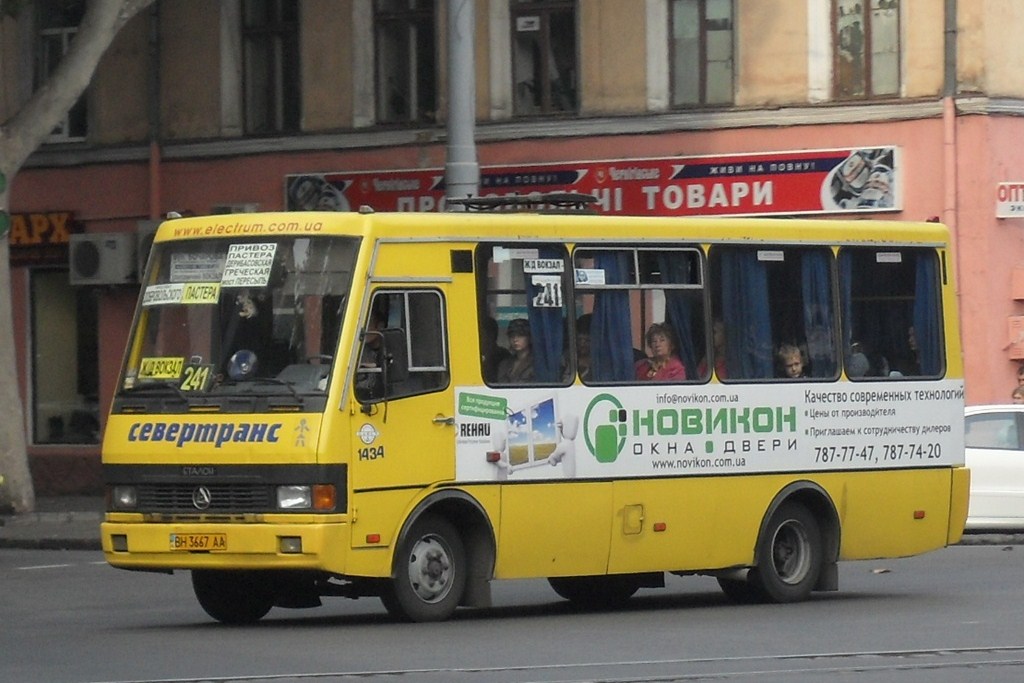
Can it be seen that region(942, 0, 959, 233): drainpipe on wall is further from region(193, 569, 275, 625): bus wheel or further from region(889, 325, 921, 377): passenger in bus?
region(193, 569, 275, 625): bus wheel

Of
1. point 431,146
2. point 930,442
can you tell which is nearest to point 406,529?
Result: point 930,442

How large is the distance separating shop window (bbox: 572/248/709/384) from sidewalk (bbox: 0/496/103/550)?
9.68 m

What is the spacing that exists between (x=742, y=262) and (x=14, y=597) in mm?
5675

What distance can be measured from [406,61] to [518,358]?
611 inches

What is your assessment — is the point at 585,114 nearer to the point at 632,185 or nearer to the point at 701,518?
the point at 632,185

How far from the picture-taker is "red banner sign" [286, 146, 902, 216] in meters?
26.8

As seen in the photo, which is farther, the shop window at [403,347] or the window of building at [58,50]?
the window of building at [58,50]

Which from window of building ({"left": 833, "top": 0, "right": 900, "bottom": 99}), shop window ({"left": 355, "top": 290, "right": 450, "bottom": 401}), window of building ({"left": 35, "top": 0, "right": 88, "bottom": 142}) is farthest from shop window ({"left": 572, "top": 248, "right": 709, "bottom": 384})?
window of building ({"left": 35, "top": 0, "right": 88, "bottom": 142})

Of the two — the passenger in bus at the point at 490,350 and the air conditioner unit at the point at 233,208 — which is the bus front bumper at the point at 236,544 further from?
the air conditioner unit at the point at 233,208

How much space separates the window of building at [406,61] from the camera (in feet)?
96.4

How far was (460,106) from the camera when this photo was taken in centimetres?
2192

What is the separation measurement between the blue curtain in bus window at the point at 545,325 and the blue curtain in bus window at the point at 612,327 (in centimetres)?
30

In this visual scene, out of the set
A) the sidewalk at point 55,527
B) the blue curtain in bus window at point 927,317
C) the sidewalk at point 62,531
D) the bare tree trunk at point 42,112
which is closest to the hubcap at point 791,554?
the blue curtain in bus window at point 927,317

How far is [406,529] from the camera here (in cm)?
1370
